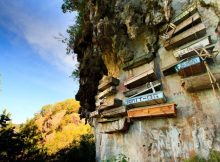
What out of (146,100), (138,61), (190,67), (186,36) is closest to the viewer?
(190,67)

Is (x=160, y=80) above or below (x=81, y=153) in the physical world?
above

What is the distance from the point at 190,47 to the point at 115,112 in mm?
2917

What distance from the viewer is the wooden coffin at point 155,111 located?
5155 mm

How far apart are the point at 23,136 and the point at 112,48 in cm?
540

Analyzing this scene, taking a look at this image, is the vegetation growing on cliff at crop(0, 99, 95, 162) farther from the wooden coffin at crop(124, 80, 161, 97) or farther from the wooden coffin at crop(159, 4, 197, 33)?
the wooden coffin at crop(159, 4, 197, 33)

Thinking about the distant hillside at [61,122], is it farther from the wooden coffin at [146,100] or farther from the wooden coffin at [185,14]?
the wooden coffin at [185,14]

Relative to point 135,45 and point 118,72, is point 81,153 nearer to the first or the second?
point 118,72

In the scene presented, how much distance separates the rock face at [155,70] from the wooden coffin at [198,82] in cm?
10

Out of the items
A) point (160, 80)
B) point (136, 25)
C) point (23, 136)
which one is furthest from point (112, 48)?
point (23, 136)

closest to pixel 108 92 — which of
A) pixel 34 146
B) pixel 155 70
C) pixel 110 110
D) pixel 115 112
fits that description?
pixel 110 110

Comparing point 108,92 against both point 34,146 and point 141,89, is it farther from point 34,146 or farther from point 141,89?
point 34,146

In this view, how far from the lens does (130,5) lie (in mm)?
6746

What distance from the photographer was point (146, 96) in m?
5.73

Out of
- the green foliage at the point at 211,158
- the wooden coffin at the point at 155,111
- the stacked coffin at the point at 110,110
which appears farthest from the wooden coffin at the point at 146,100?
the green foliage at the point at 211,158
